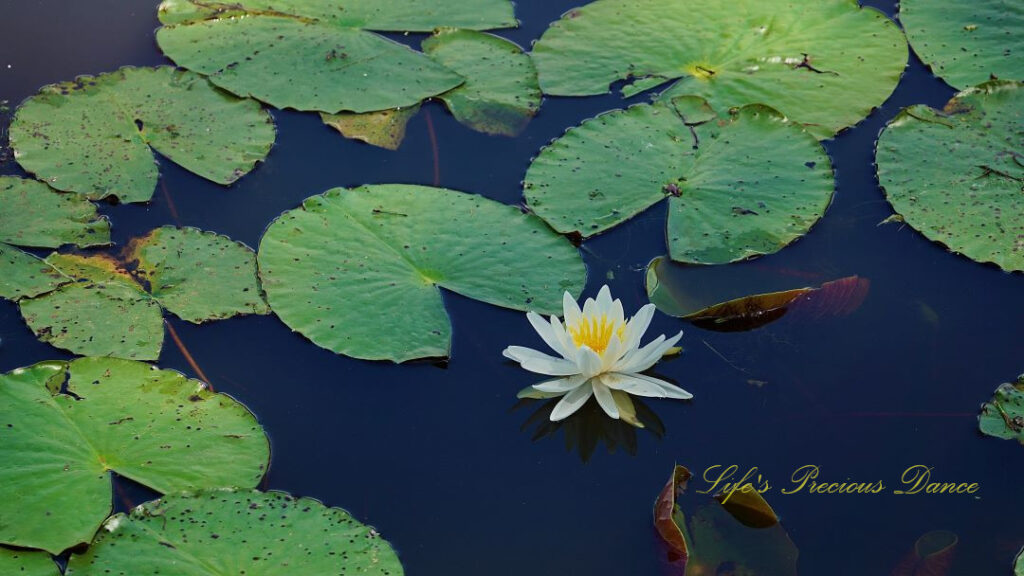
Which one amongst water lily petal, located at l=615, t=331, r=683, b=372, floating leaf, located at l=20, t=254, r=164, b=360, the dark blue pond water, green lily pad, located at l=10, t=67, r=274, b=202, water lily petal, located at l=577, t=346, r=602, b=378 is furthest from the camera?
green lily pad, located at l=10, t=67, r=274, b=202

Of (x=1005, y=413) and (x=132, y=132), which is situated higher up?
(x=132, y=132)

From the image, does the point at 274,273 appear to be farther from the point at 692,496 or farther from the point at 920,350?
the point at 920,350

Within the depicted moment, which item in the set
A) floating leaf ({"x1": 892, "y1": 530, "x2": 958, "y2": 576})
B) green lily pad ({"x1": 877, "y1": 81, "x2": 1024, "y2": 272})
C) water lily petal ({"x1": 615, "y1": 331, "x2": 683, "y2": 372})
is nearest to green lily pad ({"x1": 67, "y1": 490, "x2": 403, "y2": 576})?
water lily petal ({"x1": 615, "y1": 331, "x2": 683, "y2": 372})

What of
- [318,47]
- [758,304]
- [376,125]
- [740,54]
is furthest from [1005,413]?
[318,47]

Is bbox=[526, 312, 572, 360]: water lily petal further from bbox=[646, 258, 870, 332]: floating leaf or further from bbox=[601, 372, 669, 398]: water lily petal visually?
bbox=[646, 258, 870, 332]: floating leaf

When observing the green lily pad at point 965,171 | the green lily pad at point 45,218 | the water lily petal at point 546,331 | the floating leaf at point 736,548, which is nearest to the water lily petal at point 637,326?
the water lily petal at point 546,331

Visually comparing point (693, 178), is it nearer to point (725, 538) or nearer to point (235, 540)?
point (725, 538)

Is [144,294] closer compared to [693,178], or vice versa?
[144,294]
